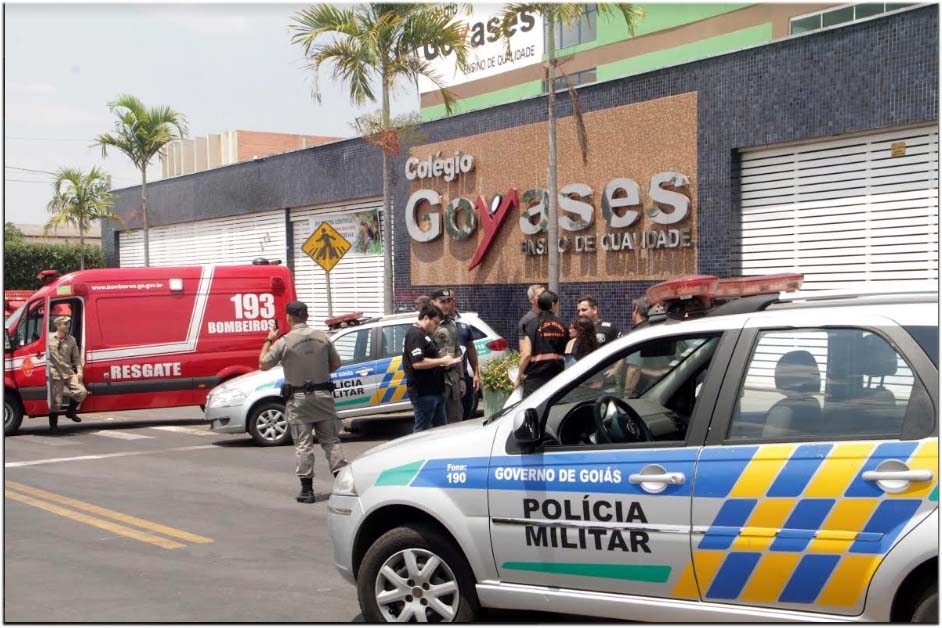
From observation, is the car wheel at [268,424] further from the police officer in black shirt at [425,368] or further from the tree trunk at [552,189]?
the tree trunk at [552,189]

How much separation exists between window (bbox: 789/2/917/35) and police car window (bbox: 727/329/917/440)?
16.5m

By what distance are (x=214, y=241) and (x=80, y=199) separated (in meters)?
5.63

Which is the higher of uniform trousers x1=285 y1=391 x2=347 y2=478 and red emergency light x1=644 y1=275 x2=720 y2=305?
red emergency light x1=644 y1=275 x2=720 y2=305

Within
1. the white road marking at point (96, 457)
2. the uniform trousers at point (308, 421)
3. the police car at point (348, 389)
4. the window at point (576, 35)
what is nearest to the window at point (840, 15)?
the window at point (576, 35)

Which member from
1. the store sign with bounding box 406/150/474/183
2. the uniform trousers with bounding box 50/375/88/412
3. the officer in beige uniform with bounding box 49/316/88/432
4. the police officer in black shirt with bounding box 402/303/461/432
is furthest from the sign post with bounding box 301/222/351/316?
the police officer in black shirt with bounding box 402/303/461/432

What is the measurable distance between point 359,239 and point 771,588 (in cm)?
2095

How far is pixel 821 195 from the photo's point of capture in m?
14.7

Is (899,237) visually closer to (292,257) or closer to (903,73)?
(903,73)

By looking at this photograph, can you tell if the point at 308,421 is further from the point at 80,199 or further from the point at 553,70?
the point at 80,199

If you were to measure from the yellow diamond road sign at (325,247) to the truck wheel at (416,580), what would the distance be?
12.5 m

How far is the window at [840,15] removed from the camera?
20942mm

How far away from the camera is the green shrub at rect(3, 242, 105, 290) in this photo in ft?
128

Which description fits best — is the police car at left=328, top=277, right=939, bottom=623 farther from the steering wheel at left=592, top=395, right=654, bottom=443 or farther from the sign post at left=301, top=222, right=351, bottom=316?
the sign post at left=301, top=222, right=351, bottom=316

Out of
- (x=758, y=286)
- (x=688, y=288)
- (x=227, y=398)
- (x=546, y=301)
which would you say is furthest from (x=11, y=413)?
(x=758, y=286)
